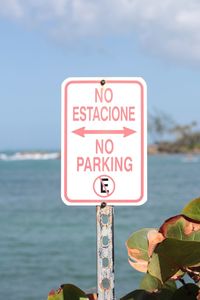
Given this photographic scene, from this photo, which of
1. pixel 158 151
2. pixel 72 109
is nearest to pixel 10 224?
pixel 72 109

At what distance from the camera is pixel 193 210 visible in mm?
1860

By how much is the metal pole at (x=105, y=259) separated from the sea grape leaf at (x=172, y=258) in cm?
16

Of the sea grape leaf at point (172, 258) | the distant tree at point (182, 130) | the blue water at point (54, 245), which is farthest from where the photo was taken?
the distant tree at point (182, 130)

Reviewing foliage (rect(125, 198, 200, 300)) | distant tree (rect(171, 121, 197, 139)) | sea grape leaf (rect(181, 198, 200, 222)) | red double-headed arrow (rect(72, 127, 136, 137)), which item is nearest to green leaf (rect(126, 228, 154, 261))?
foliage (rect(125, 198, 200, 300))

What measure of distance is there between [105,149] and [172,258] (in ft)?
1.20

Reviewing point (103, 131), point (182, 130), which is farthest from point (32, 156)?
point (103, 131)

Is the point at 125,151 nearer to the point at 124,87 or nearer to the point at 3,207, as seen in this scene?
the point at 124,87

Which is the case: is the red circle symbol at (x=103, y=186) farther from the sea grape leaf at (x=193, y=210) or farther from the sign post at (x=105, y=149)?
the sea grape leaf at (x=193, y=210)

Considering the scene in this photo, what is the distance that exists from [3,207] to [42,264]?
16.1m

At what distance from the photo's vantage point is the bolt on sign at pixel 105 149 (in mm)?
1911

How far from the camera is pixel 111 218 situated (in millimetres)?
1878

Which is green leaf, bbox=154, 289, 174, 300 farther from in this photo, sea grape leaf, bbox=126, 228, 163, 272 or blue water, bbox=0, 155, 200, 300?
blue water, bbox=0, 155, 200, 300

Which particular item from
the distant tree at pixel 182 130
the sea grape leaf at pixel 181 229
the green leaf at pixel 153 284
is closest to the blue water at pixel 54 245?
the green leaf at pixel 153 284

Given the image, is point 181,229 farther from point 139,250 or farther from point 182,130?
point 182,130
